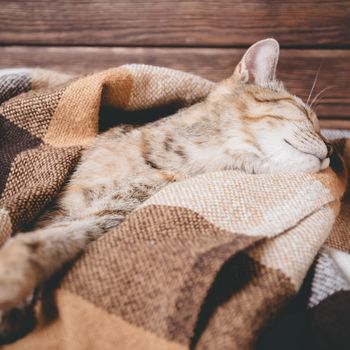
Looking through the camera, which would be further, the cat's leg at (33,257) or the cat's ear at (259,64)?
the cat's ear at (259,64)

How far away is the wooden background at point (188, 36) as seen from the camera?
1.29 meters

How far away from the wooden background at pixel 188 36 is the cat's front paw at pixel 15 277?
37.8 inches

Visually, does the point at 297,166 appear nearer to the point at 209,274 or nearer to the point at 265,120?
the point at 265,120

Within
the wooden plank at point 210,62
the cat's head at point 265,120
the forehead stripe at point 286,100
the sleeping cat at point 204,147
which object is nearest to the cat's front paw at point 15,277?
the sleeping cat at point 204,147

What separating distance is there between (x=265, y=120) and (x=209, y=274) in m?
0.61

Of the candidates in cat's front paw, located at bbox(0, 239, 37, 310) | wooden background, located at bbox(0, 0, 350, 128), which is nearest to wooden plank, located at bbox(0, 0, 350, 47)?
wooden background, located at bbox(0, 0, 350, 128)

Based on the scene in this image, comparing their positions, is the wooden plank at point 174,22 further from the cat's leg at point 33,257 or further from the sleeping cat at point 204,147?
the cat's leg at point 33,257

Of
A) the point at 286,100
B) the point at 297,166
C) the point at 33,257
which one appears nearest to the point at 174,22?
the point at 286,100

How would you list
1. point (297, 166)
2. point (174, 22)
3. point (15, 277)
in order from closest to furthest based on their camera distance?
point (15, 277), point (297, 166), point (174, 22)

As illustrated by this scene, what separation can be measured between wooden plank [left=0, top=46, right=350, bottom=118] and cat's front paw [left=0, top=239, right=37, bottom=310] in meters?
0.96

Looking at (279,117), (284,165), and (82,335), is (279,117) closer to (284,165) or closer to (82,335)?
(284,165)

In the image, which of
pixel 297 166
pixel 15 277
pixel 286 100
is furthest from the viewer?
pixel 286 100

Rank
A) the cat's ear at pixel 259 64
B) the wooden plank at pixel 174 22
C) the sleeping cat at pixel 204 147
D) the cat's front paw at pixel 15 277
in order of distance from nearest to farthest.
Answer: the cat's front paw at pixel 15 277
the sleeping cat at pixel 204 147
the cat's ear at pixel 259 64
the wooden plank at pixel 174 22

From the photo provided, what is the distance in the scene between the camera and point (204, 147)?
1.06m
